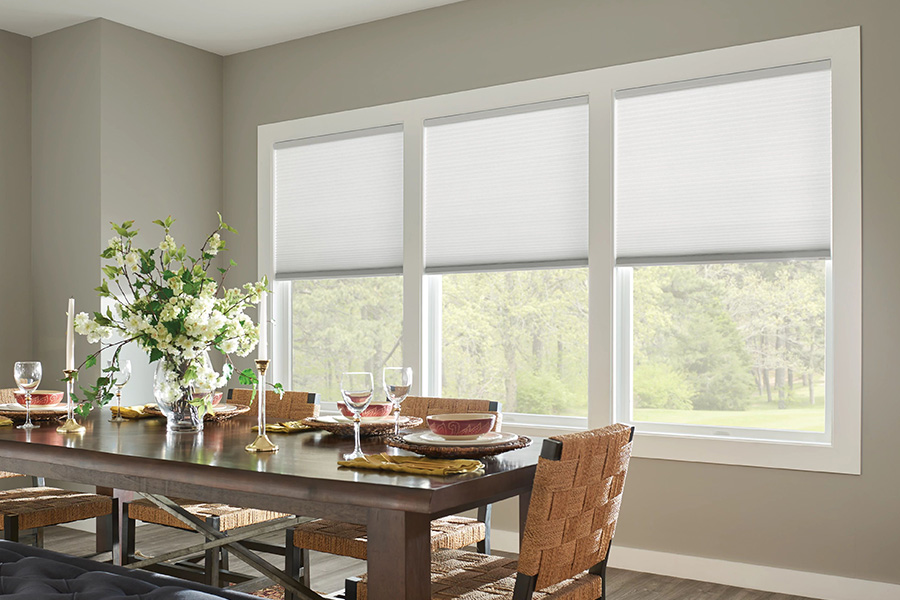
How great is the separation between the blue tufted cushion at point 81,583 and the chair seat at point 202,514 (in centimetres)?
108

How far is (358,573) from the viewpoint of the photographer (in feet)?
13.0

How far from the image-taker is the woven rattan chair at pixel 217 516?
2.99 meters

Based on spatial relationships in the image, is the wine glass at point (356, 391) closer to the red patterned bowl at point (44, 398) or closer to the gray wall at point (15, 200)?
the red patterned bowl at point (44, 398)

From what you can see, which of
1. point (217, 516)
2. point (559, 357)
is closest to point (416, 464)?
point (217, 516)

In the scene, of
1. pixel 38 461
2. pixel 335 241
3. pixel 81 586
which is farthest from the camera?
pixel 335 241

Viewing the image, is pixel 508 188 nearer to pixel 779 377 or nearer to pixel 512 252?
pixel 512 252

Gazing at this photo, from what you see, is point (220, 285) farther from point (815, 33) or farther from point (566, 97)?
point (815, 33)

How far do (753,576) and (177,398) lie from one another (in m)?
2.53

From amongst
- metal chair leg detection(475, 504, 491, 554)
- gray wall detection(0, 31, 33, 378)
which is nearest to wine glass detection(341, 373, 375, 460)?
metal chair leg detection(475, 504, 491, 554)

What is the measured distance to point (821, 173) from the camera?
367 centimetres

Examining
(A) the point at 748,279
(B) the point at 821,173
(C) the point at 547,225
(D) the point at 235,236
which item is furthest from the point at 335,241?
(B) the point at 821,173

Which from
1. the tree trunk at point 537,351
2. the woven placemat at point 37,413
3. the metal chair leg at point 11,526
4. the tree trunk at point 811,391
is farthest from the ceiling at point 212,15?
the metal chair leg at point 11,526

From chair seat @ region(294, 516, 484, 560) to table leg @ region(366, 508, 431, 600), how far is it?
0.76m

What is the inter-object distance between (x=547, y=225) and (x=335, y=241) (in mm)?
1331
